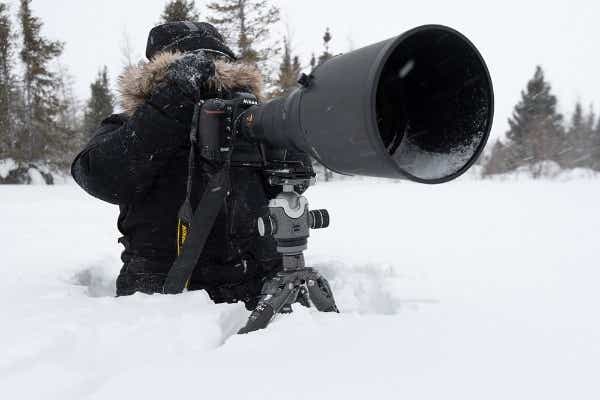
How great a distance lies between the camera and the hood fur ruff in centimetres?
156

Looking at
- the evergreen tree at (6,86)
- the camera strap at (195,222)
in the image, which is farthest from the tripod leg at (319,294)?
the evergreen tree at (6,86)

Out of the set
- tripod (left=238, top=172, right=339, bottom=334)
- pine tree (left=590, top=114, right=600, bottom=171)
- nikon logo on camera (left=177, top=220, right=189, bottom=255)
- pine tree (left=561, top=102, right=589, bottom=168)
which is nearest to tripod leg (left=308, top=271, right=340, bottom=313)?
tripod (left=238, top=172, right=339, bottom=334)

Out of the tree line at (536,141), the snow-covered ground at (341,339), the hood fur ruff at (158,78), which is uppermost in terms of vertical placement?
the tree line at (536,141)

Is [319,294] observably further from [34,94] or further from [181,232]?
[34,94]

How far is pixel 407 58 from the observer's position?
101cm

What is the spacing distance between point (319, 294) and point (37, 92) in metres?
21.1

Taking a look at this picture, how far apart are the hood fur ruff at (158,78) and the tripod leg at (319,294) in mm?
822

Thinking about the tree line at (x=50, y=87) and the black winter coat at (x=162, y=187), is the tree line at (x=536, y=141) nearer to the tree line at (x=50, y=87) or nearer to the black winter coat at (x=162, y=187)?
the tree line at (x=50, y=87)

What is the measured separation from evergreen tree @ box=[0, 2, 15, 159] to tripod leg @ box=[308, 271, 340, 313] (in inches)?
767

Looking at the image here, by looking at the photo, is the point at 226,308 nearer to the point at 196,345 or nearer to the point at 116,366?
the point at 196,345

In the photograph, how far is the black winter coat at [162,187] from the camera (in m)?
1.49

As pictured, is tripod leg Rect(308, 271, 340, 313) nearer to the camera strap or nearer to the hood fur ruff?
the camera strap

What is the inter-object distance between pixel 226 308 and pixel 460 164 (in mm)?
848

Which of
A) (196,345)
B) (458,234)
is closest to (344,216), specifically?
(458,234)
